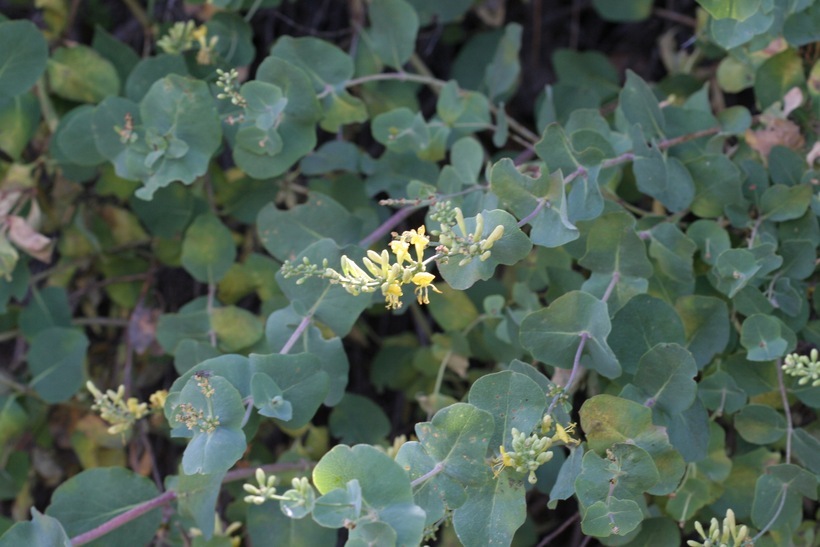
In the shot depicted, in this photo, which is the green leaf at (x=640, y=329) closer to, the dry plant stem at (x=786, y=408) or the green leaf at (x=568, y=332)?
the green leaf at (x=568, y=332)

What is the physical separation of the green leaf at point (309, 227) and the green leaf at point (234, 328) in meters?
0.13

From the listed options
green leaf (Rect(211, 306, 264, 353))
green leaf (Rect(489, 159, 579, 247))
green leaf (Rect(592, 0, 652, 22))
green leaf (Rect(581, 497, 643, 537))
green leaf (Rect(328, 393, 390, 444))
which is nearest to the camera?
green leaf (Rect(581, 497, 643, 537))

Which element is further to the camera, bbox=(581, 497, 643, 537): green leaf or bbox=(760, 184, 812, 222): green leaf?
bbox=(760, 184, 812, 222): green leaf

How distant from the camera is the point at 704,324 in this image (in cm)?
133

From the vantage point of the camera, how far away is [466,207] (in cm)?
147

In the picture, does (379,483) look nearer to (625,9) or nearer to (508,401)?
(508,401)

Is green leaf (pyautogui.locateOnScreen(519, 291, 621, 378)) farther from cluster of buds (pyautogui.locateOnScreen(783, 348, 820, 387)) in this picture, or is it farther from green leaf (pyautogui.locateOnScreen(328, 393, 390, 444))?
green leaf (pyautogui.locateOnScreen(328, 393, 390, 444))

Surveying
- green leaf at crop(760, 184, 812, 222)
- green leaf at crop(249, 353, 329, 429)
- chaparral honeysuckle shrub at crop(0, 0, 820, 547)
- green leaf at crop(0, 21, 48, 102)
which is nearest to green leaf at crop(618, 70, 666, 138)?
chaparral honeysuckle shrub at crop(0, 0, 820, 547)

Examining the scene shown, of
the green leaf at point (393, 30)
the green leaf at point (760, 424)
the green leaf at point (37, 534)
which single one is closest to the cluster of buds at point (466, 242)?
the green leaf at point (760, 424)

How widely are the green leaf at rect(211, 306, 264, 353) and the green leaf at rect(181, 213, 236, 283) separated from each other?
97 mm

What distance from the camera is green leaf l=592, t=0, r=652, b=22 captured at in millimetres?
2057

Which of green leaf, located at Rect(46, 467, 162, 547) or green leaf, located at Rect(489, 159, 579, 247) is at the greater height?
green leaf, located at Rect(489, 159, 579, 247)

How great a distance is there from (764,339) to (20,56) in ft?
4.53

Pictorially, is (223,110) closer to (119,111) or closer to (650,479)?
(119,111)
